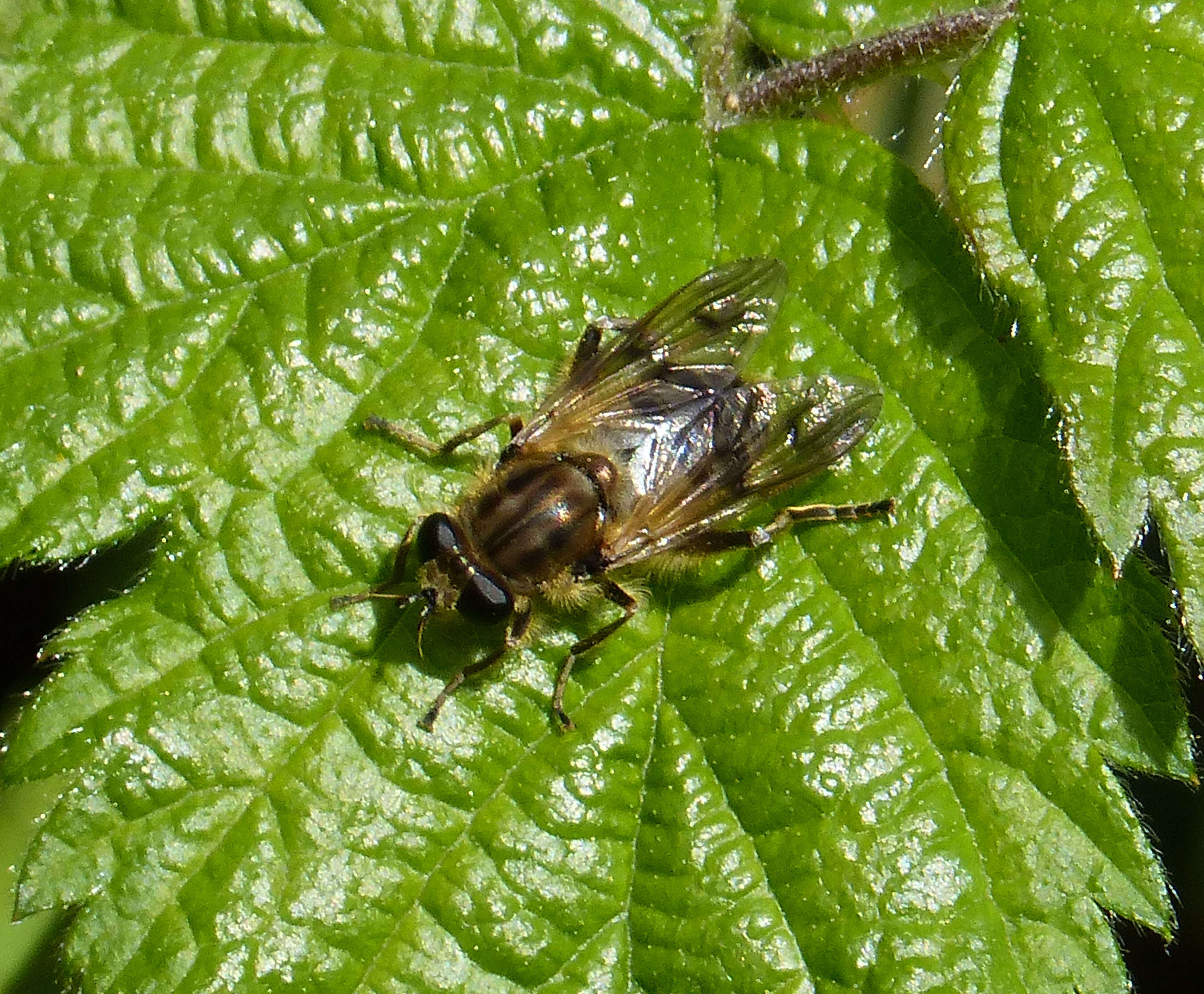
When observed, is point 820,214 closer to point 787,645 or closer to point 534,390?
point 534,390

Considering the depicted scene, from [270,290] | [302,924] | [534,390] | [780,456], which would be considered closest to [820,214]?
[780,456]

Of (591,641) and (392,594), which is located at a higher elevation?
(392,594)

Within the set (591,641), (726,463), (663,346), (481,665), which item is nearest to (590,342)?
(663,346)

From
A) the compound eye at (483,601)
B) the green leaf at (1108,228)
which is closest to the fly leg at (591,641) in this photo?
the compound eye at (483,601)

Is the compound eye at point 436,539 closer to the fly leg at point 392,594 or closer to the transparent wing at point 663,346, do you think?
the fly leg at point 392,594

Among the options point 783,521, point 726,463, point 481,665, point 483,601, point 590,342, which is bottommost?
point 481,665

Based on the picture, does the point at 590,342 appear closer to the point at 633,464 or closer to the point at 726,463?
the point at 633,464

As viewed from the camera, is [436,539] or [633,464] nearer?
[436,539]
